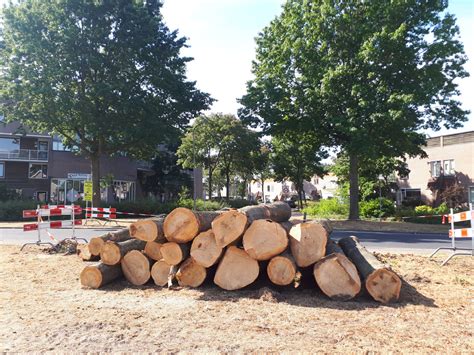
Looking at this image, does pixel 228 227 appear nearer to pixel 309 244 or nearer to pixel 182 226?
pixel 182 226

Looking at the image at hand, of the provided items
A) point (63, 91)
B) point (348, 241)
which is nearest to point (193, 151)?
point (63, 91)

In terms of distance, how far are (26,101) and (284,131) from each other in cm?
1483

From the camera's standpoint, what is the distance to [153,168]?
49.2 meters

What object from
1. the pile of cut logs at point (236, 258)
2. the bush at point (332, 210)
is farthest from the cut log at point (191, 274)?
the bush at point (332, 210)

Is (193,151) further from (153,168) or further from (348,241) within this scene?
(348,241)

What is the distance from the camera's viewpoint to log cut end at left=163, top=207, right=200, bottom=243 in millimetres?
6461

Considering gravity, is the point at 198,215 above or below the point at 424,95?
below

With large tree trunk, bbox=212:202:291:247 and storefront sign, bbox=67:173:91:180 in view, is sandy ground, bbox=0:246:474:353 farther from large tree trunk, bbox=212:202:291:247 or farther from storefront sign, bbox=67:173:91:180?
storefront sign, bbox=67:173:91:180

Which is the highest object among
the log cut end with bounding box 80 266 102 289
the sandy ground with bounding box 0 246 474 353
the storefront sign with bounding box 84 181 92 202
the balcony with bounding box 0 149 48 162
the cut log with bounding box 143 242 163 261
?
the balcony with bounding box 0 149 48 162

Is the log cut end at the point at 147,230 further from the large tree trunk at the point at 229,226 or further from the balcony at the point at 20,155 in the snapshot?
the balcony at the point at 20,155

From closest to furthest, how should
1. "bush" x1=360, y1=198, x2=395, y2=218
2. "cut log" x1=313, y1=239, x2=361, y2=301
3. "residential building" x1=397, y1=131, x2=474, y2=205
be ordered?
"cut log" x1=313, y1=239, x2=361, y2=301, "bush" x1=360, y1=198, x2=395, y2=218, "residential building" x1=397, y1=131, x2=474, y2=205

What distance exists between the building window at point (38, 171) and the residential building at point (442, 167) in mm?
35068

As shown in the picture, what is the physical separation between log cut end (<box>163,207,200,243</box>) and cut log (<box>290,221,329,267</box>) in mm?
1490

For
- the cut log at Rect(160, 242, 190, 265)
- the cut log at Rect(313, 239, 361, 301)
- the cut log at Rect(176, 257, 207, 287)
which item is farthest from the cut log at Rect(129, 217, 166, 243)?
the cut log at Rect(313, 239, 361, 301)
